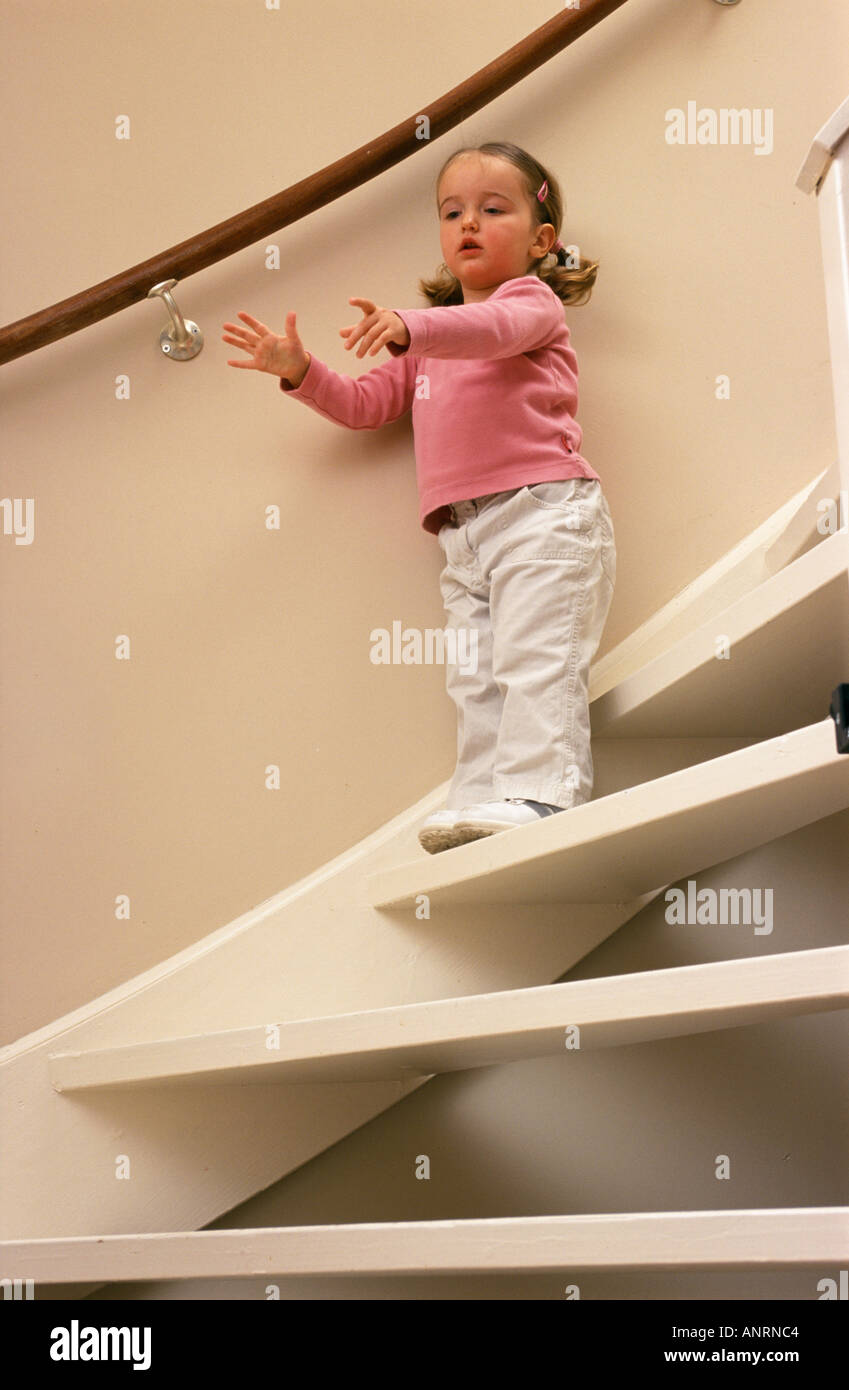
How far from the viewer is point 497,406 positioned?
165 centimetres

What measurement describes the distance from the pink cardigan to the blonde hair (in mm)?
71

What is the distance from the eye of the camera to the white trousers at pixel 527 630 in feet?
4.88

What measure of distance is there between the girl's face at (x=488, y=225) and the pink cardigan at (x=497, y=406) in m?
0.04

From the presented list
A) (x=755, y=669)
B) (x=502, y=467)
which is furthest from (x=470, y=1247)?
(x=502, y=467)

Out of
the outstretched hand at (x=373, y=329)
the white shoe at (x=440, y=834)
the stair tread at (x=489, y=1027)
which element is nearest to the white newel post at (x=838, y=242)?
the stair tread at (x=489, y=1027)

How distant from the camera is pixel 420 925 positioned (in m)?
1.60

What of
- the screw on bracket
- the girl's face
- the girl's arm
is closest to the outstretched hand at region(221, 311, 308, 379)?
the girl's arm

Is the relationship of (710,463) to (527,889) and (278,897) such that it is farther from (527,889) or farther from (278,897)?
(278,897)

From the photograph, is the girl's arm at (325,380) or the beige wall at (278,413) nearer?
the girl's arm at (325,380)

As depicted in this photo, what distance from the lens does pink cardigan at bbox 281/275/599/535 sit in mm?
1621

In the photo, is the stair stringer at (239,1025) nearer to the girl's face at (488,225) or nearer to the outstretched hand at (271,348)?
the outstretched hand at (271,348)

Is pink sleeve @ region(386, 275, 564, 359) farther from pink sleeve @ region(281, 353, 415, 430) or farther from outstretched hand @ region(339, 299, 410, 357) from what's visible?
pink sleeve @ region(281, 353, 415, 430)

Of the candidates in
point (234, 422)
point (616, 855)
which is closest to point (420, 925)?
point (616, 855)

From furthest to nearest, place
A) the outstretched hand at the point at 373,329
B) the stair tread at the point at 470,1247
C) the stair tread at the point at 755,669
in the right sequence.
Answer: the outstretched hand at the point at 373,329
the stair tread at the point at 755,669
the stair tread at the point at 470,1247
